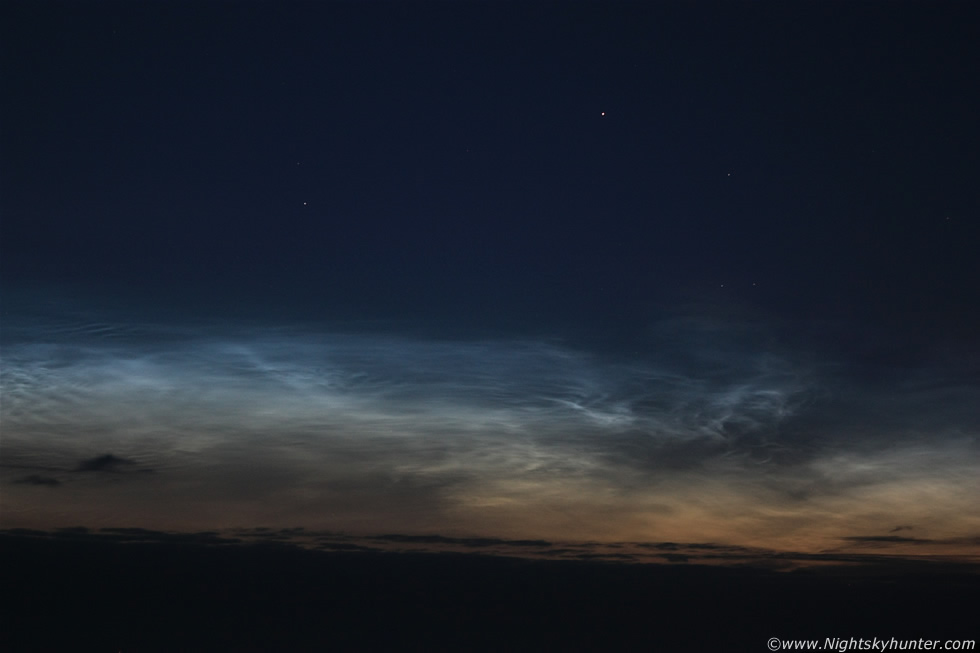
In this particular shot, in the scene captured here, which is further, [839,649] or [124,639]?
[124,639]

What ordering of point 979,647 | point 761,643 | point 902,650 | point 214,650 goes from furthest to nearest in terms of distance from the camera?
point 214,650, point 761,643, point 902,650, point 979,647

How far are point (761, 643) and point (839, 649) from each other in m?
117

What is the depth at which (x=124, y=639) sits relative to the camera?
179625 millimetres

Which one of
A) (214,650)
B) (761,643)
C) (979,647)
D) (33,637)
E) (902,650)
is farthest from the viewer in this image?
(214,650)

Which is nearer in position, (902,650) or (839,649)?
(839,649)

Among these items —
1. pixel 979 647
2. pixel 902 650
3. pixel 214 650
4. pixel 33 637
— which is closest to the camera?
pixel 979 647

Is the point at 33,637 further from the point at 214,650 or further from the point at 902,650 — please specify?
the point at 902,650

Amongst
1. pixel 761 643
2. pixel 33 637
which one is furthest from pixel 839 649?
pixel 33 637

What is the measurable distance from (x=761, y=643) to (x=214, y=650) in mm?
113780

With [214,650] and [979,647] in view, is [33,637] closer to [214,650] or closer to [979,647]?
[214,650]

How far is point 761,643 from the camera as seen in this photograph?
17738cm

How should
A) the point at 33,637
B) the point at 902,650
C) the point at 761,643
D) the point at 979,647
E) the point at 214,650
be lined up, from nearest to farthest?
the point at 979,647
the point at 902,650
the point at 33,637
the point at 761,643
the point at 214,650

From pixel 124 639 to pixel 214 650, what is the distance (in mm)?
22827

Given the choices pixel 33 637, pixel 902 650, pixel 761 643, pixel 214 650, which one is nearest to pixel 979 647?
pixel 902 650
